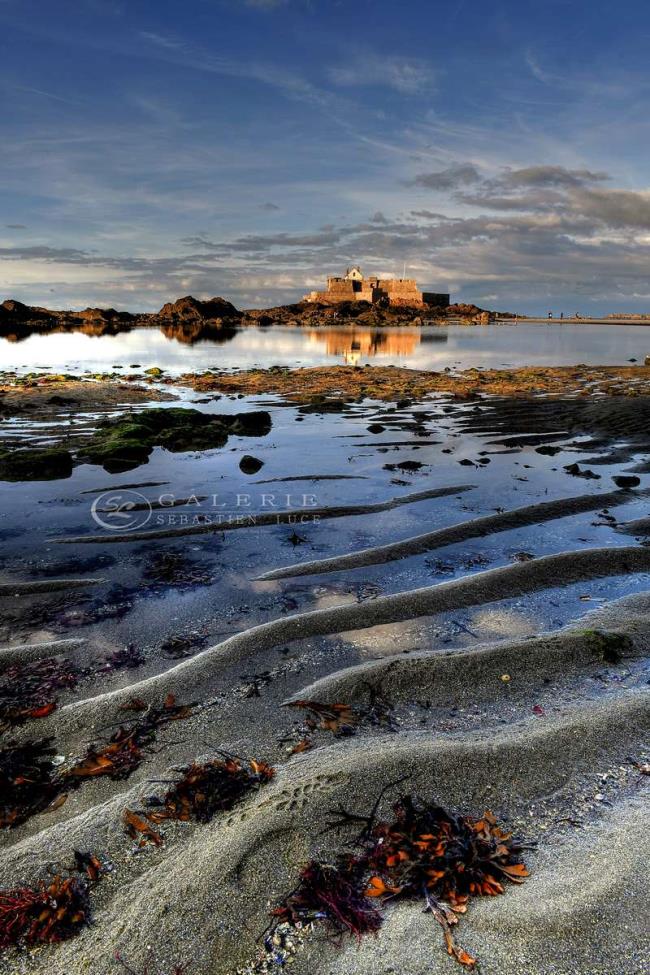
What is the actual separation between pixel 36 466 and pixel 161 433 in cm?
477

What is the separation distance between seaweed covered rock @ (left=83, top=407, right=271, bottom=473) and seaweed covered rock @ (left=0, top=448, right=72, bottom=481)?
36.6 inches

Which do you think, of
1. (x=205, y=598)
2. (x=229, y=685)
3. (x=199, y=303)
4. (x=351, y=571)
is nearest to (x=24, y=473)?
(x=205, y=598)

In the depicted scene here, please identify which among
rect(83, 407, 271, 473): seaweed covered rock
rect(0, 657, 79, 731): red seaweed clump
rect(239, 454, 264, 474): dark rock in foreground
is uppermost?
rect(83, 407, 271, 473): seaweed covered rock

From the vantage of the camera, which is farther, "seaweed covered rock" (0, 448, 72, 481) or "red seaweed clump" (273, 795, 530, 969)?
"seaweed covered rock" (0, 448, 72, 481)

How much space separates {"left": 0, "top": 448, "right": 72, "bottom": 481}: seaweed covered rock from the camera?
1313cm

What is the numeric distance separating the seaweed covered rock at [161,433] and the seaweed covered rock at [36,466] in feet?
3.05

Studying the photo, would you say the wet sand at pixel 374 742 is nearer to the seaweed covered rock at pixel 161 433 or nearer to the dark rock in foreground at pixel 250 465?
the dark rock in foreground at pixel 250 465

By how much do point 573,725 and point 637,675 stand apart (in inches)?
49.8

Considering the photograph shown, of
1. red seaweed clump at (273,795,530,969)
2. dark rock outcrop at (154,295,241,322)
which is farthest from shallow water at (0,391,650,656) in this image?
dark rock outcrop at (154,295,241,322)

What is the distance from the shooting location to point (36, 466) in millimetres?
13500

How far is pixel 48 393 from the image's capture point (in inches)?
1038

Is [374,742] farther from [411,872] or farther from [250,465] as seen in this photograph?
[250,465]

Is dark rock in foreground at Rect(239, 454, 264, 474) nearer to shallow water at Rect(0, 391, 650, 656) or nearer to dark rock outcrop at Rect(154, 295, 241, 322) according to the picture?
shallow water at Rect(0, 391, 650, 656)

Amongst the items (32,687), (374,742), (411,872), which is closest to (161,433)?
(32,687)
